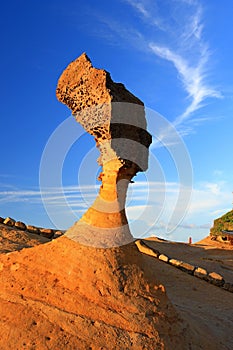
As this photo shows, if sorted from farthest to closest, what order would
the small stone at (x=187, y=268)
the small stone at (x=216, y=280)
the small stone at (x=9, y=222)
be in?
the small stone at (x=9, y=222) → the small stone at (x=187, y=268) → the small stone at (x=216, y=280)

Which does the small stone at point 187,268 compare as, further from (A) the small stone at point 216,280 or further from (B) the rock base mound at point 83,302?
(B) the rock base mound at point 83,302

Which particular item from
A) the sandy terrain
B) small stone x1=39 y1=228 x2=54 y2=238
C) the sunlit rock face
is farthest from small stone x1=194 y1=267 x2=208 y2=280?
the sunlit rock face

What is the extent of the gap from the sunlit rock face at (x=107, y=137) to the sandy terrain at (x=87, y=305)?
311mm

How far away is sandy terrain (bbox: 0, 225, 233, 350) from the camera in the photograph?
4.07m

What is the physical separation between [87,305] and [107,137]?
7.30ft

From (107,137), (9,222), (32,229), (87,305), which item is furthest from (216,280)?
(107,137)

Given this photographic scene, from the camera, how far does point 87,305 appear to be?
4.46 meters

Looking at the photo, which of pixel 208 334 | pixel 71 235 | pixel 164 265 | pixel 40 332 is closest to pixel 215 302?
pixel 164 265

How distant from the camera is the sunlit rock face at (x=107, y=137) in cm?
506

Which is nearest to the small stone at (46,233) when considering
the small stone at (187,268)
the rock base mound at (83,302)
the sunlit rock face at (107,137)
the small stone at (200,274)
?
the small stone at (187,268)

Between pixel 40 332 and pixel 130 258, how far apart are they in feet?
5.53

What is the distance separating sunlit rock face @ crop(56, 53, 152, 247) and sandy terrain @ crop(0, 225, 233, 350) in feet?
1.02

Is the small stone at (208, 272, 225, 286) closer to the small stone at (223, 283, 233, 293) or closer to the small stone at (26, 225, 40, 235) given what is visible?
the small stone at (223, 283, 233, 293)

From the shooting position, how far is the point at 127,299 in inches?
185
